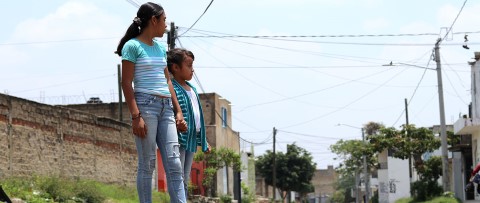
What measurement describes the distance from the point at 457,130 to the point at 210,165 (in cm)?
1200

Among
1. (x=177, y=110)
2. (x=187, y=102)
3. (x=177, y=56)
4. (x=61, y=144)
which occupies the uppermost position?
(x=61, y=144)

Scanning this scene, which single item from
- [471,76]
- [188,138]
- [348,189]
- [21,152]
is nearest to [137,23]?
[188,138]

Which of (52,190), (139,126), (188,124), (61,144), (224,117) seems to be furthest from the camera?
(224,117)

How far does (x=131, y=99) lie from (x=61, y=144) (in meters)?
20.2

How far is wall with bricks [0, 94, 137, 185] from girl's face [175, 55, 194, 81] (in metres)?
15.6

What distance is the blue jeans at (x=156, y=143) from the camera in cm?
696

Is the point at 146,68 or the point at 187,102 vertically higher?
the point at 146,68

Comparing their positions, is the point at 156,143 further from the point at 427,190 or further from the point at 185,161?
the point at 427,190

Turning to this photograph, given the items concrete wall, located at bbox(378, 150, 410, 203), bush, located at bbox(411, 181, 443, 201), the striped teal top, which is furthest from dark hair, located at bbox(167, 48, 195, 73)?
concrete wall, located at bbox(378, 150, 410, 203)

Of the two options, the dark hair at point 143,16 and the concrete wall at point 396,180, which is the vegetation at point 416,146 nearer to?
the concrete wall at point 396,180

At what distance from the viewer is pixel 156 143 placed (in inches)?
279

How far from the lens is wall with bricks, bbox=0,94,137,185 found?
23.2 metres

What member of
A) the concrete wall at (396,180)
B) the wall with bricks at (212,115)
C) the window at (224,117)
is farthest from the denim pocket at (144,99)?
the concrete wall at (396,180)

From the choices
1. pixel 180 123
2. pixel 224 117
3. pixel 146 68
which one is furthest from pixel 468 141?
pixel 146 68
